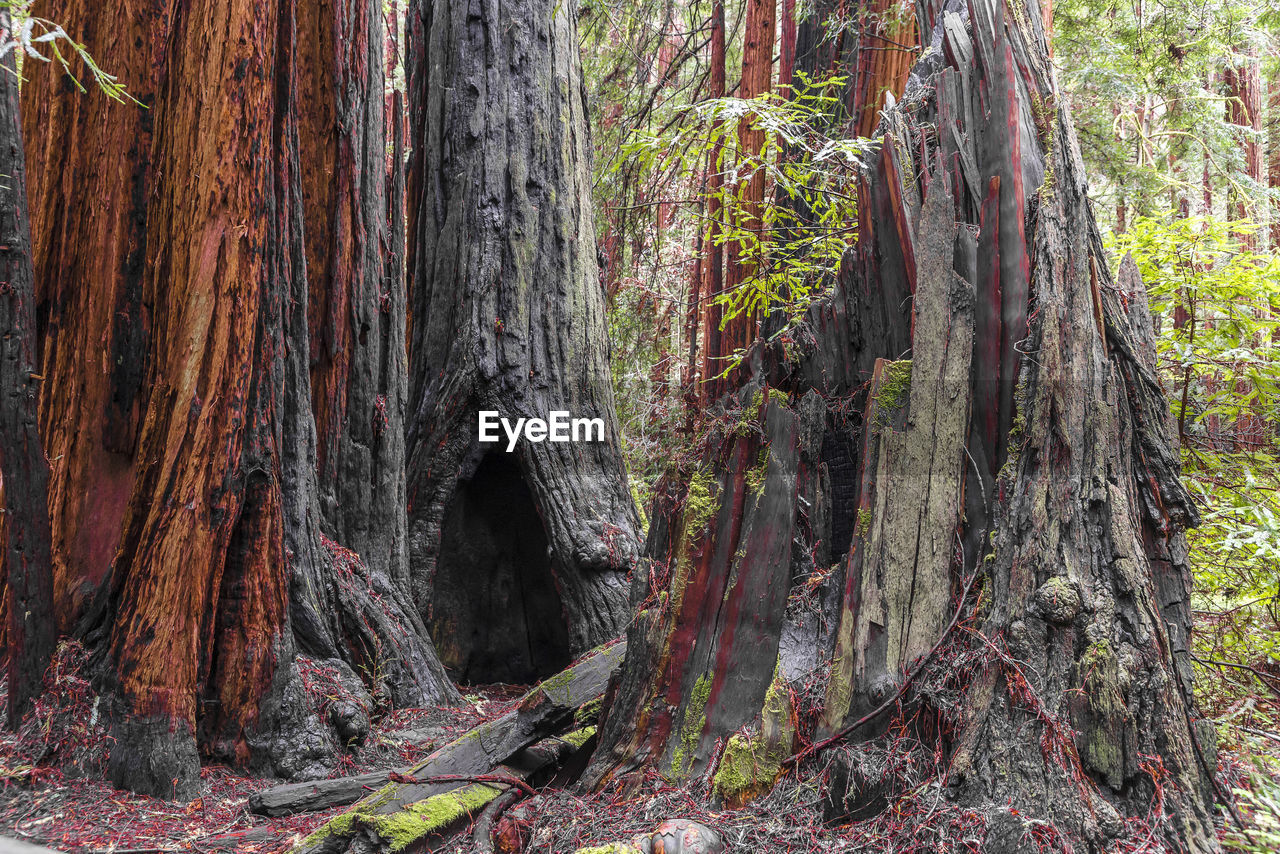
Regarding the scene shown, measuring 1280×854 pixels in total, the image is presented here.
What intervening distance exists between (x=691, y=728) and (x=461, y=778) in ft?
3.49

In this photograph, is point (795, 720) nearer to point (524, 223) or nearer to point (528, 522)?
point (528, 522)

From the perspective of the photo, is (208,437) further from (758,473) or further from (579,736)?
(758,473)

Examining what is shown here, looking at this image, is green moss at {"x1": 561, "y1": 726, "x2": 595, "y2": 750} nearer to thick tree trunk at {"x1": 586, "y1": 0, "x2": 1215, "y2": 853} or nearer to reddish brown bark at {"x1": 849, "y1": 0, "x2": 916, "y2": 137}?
thick tree trunk at {"x1": 586, "y1": 0, "x2": 1215, "y2": 853}

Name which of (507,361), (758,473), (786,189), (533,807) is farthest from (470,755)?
(786,189)

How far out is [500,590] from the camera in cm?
610

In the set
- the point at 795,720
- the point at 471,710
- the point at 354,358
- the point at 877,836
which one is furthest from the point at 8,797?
the point at 877,836

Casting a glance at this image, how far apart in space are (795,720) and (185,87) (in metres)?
4.19

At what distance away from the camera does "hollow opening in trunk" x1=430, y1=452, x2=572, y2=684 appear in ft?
19.8

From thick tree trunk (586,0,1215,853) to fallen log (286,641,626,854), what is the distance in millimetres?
478

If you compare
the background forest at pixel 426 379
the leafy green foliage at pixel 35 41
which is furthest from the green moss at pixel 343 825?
the leafy green foliage at pixel 35 41

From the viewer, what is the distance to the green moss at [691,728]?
3057 millimetres

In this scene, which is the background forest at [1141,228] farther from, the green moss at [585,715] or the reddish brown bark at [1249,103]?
the green moss at [585,715]

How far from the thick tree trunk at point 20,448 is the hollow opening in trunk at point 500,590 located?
8.62 feet

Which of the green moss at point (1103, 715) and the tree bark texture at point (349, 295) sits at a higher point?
the tree bark texture at point (349, 295)
